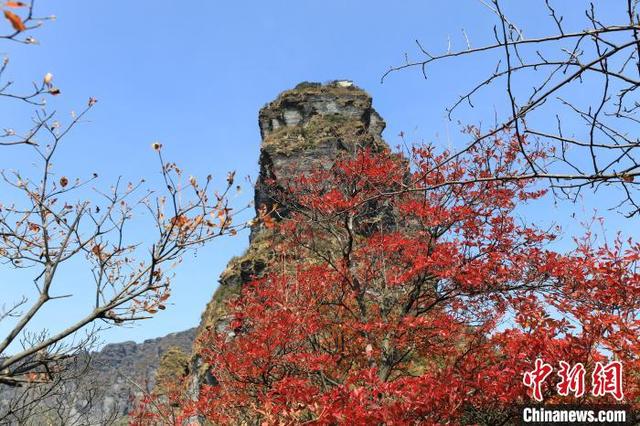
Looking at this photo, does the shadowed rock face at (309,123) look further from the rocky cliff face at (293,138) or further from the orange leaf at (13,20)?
the orange leaf at (13,20)

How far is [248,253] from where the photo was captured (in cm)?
3234

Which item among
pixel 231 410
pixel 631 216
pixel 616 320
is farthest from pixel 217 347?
pixel 631 216

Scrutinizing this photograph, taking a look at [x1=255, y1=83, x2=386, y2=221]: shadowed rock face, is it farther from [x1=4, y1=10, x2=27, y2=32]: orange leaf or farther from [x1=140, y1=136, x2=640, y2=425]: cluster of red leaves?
[x1=4, y1=10, x2=27, y2=32]: orange leaf

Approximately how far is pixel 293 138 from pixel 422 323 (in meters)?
29.3

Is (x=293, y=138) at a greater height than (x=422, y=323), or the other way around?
(x=293, y=138)

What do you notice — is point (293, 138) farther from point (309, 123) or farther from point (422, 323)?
point (422, 323)

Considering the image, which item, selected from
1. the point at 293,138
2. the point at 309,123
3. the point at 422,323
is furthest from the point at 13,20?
the point at 309,123

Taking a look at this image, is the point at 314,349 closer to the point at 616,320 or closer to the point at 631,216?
the point at 616,320

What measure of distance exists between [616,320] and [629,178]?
6750 mm

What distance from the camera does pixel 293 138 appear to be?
124ft

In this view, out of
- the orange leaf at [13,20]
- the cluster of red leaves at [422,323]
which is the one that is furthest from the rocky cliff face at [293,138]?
the orange leaf at [13,20]

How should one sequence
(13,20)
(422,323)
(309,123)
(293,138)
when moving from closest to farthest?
(13,20), (422,323), (293,138), (309,123)

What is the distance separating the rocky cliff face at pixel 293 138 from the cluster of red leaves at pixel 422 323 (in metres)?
16.6

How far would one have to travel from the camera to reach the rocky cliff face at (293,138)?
3075cm
